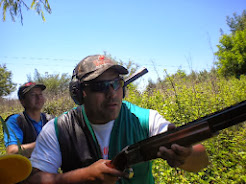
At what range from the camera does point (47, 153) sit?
Result: 62.7 inches

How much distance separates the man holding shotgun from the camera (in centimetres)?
158

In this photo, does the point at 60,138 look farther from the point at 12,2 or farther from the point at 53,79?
the point at 53,79

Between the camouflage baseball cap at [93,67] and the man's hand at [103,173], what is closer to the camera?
the man's hand at [103,173]

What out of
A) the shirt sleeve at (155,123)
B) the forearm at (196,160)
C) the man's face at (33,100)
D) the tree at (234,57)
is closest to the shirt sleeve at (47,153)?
the shirt sleeve at (155,123)

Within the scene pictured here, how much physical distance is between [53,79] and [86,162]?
76.5 ft

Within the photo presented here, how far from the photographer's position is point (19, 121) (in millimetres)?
3145

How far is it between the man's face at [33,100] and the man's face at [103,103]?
196 cm

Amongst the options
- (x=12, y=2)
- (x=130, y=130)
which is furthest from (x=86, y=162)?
(x=12, y=2)

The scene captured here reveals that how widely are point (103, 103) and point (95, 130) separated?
269 millimetres

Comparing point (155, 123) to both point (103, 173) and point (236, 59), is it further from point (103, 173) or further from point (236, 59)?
point (236, 59)

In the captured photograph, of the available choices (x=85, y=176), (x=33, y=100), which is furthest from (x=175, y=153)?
(x=33, y=100)

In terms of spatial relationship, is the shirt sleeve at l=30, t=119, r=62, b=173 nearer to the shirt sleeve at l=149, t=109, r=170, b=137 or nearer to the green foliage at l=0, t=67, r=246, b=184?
the shirt sleeve at l=149, t=109, r=170, b=137

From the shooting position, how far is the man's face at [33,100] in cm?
340

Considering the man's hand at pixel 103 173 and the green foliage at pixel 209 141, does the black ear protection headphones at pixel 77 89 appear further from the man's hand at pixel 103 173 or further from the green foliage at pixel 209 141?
the green foliage at pixel 209 141
